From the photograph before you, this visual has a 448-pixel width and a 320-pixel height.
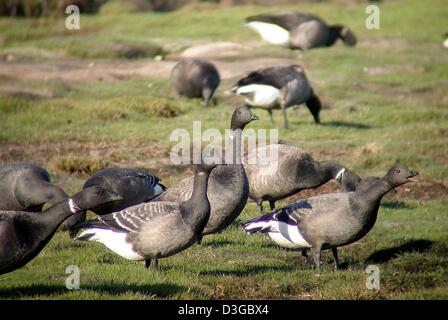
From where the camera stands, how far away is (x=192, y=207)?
9125mm

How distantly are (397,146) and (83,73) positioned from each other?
1095 cm

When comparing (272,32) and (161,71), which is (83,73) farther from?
(272,32)

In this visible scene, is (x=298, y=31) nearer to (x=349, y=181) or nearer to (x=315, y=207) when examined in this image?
(x=349, y=181)

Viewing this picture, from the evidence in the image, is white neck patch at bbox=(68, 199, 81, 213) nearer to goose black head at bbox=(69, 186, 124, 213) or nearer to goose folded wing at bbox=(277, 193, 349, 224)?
goose black head at bbox=(69, 186, 124, 213)

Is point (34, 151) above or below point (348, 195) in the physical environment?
below

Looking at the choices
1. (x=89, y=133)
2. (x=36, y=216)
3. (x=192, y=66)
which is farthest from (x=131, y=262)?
(x=192, y=66)

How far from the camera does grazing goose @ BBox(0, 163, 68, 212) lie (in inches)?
450

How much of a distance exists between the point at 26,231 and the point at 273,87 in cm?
1045

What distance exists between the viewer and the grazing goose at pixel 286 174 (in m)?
12.7

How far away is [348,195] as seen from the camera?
998cm

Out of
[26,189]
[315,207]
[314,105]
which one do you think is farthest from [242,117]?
[314,105]

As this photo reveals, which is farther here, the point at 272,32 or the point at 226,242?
the point at 272,32

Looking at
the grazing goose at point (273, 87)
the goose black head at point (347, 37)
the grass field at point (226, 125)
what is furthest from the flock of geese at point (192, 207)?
the goose black head at point (347, 37)

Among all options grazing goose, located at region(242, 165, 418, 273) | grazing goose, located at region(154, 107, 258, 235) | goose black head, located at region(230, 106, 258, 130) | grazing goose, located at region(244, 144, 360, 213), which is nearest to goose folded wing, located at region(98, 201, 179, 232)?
grazing goose, located at region(154, 107, 258, 235)
